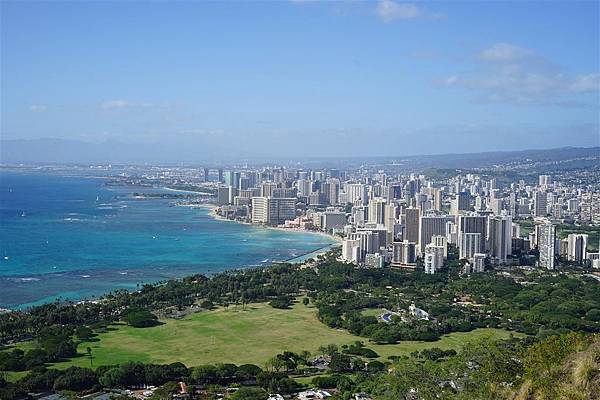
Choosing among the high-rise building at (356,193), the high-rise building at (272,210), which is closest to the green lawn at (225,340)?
the high-rise building at (272,210)

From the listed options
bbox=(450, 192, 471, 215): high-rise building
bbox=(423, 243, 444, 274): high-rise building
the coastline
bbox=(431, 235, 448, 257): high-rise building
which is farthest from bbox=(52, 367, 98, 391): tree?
bbox=(450, 192, 471, 215): high-rise building

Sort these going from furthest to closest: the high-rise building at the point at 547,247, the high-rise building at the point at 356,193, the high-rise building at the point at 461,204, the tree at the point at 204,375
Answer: the high-rise building at the point at 356,193 → the high-rise building at the point at 461,204 → the high-rise building at the point at 547,247 → the tree at the point at 204,375

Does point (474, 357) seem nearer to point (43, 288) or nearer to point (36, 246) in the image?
point (43, 288)

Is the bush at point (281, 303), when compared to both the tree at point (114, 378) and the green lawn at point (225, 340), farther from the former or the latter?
the tree at point (114, 378)

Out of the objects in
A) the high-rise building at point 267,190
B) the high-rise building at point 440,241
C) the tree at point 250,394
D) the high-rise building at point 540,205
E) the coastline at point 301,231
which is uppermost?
the high-rise building at point 267,190

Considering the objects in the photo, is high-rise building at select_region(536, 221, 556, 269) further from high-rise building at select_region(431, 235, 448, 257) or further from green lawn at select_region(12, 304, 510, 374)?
green lawn at select_region(12, 304, 510, 374)

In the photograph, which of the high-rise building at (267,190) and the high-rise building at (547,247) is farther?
the high-rise building at (267,190)
